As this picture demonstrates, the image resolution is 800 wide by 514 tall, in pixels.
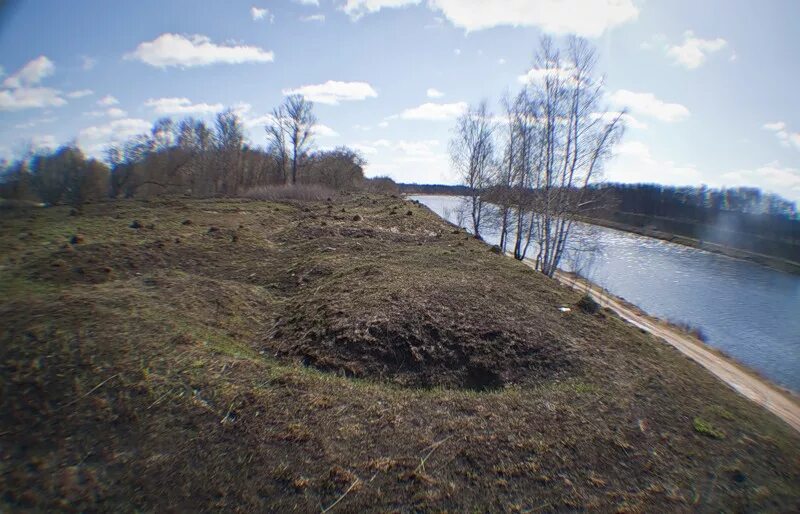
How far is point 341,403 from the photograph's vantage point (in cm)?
416

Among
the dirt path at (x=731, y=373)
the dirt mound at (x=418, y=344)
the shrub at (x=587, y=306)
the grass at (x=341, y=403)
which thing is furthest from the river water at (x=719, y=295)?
the dirt mound at (x=418, y=344)

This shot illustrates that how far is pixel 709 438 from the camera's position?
440 centimetres

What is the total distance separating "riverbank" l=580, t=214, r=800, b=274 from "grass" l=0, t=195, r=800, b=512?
54.6 ft

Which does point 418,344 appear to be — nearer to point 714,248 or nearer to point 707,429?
point 707,429

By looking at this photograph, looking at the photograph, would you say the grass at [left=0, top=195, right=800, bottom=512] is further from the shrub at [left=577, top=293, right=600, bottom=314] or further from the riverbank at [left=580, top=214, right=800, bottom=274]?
the riverbank at [left=580, top=214, right=800, bottom=274]

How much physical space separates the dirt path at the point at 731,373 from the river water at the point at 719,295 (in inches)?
52.0

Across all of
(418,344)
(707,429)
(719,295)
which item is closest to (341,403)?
(418,344)

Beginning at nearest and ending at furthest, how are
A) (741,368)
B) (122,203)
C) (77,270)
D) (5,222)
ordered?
1. (77,270)
2. (5,222)
3. (741,368)
4. (122,203)

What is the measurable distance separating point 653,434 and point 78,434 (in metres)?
5.41

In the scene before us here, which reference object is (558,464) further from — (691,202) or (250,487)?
(691,202)

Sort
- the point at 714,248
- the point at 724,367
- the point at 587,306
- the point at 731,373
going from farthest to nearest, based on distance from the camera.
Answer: the point at 714,248
the point at 724,367
the point at 731,373
the point at 587,306

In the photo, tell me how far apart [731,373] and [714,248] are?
111 ft

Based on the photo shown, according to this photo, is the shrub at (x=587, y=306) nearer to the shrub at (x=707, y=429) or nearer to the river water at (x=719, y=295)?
the shrub at (x=707, y=429)

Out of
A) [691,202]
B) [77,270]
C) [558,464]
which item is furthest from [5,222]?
[691,202]
